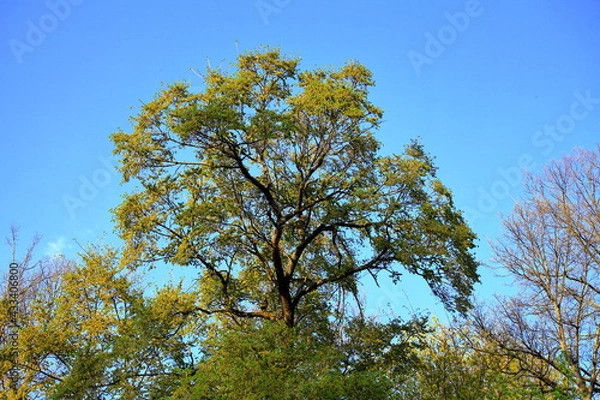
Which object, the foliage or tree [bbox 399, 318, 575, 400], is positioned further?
tree [bbox 399, 318, 575, 400]

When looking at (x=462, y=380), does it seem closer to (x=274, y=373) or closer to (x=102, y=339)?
(x=274, y=373)

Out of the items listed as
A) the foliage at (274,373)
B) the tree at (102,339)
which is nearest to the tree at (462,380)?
the foliage at (274,373)

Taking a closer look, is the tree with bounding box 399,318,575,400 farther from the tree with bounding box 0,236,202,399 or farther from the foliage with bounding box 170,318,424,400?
the tree with bounding box 0,236,202,399

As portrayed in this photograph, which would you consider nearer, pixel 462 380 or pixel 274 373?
pixel 274 373

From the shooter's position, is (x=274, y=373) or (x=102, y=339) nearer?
(x=274, y=373)

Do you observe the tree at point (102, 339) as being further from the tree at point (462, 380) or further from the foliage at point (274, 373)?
the tree at point (462, 380)

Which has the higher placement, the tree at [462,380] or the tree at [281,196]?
the tree at [281,196]

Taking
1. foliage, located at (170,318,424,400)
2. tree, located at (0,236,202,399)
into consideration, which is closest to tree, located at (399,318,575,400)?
foliage, located at (170,318,424,400)

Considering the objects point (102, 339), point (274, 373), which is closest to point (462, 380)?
point (274, 373)

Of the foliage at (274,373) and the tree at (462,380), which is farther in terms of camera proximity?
the tree at (462,380)

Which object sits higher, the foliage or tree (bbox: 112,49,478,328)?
tree (bbox: 112,49,478,328)

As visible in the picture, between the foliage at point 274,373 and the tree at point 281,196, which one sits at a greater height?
the tree at point 281,196

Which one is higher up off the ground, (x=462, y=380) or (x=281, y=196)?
(x=281, y=196)

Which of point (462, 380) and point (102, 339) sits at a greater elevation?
point (102, 339)
